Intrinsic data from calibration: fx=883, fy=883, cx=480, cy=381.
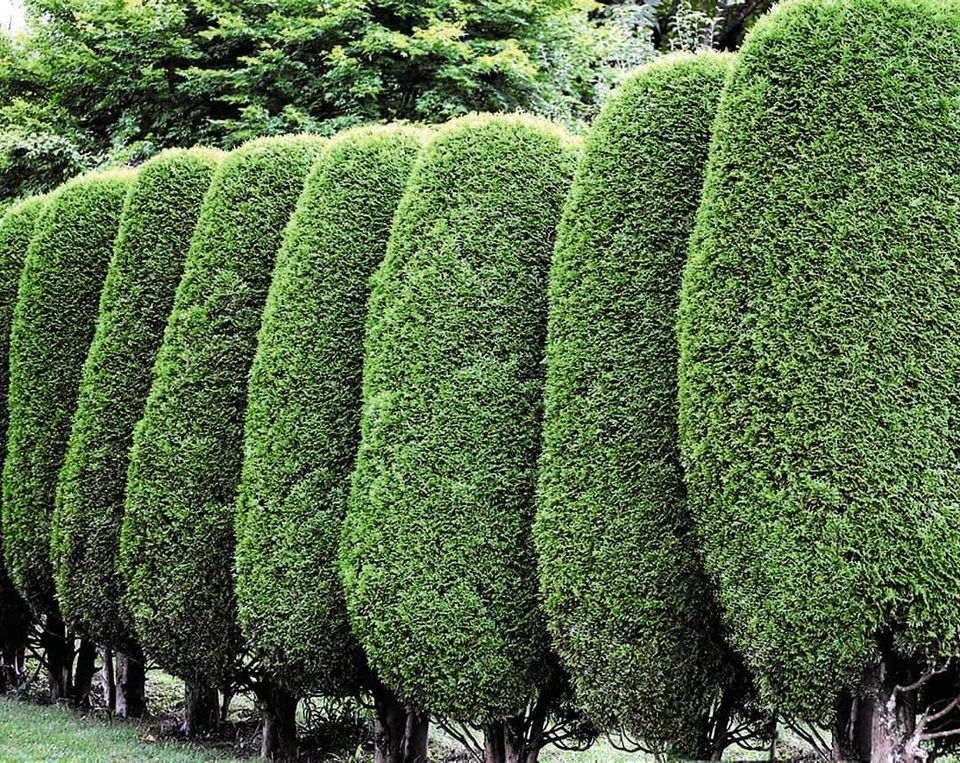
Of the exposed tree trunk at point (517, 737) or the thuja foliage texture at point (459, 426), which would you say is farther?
the exposed tree trunk at point (517, 737)

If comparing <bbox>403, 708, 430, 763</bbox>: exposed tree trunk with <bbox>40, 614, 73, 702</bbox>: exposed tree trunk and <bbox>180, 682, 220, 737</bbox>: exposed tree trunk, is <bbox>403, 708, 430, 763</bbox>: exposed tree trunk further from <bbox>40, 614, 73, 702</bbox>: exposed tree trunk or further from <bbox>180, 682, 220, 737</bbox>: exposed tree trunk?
<bbox>40, 614, 73, 702</bbox>: exposed tree trunk

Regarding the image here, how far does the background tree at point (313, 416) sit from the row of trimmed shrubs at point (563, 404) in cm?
2

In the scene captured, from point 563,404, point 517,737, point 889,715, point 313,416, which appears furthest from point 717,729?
point 313,416

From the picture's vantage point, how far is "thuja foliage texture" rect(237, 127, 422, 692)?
4.94m

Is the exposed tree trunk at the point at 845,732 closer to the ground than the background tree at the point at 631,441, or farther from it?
closer to the ground

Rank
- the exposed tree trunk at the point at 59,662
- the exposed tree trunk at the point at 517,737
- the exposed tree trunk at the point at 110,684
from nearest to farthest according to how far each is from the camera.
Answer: the exposed tree trunk at the point at 517,737
the exposed tree trunk at the point at 110,684
the exposed tree trunk at the point at 59,662

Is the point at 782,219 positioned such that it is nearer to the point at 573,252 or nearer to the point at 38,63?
the point at 573,252

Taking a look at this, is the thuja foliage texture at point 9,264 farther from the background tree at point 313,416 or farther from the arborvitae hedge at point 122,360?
the background tree at point 313,416

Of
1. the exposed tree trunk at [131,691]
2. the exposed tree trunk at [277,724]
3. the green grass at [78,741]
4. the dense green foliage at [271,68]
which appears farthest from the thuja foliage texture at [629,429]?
the dense green foliage at [271,68]

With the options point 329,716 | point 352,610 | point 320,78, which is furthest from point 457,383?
point 320,78

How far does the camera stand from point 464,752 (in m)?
6.63

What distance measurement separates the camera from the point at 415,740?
17.4 feet

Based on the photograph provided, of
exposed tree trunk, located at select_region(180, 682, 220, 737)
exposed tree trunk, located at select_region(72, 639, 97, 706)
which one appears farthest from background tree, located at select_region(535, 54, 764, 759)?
exposed tree trunk, located at select_region(72, 639, 97, 706)

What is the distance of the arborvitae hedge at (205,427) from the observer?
563 cm
